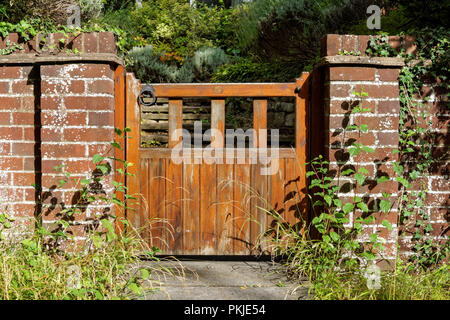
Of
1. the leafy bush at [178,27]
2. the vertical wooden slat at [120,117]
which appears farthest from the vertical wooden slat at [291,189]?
the leafy bush at [178,27]

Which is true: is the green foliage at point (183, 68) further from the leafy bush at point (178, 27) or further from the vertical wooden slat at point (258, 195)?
the vertical wooden slat at point (258, 195)

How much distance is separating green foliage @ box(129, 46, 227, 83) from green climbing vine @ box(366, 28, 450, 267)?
17.8ft

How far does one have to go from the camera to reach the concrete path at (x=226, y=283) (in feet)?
8.75

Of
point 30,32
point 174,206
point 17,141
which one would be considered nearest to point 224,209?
point 174,206

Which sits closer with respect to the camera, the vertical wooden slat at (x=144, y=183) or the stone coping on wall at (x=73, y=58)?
the stone coping on wall at (x=73, y=58)

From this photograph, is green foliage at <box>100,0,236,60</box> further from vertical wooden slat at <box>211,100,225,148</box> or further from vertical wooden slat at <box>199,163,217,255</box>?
vertical wooden slat at <box>199,163,217,255</box>

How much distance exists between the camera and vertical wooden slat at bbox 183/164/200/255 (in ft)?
11.2

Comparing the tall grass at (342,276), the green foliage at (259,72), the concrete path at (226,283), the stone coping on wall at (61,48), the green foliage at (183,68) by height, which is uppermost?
the green foliage at (183,68)

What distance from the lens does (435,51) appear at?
10.6 feet

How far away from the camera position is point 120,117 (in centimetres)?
332

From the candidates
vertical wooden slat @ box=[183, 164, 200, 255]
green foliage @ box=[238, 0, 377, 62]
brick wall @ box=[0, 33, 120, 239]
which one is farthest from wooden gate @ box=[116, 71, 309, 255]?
green foliage @ box=[238, 0, 377, 62]

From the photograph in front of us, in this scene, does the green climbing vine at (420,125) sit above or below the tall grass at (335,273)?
above

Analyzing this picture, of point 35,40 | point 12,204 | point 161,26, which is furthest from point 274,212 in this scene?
point 161,26

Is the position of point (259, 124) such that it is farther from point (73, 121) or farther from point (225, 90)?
point (73, 121)
